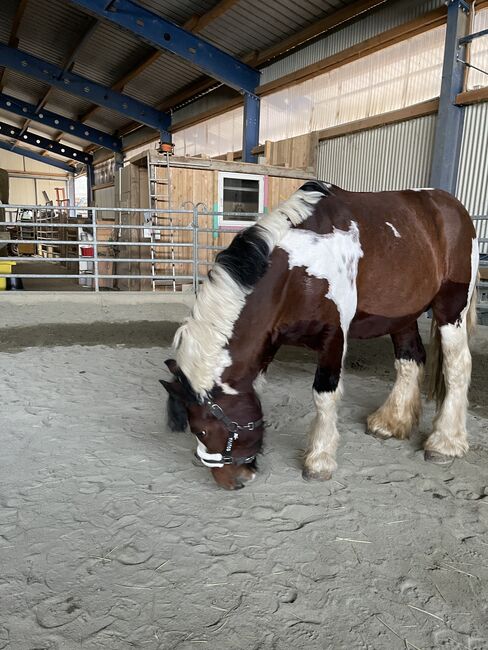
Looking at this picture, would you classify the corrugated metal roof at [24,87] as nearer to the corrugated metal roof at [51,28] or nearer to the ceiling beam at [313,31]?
the corrugated metal roof at [51,28]

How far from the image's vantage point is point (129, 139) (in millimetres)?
19562

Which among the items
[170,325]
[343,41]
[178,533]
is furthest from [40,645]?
[343,41]

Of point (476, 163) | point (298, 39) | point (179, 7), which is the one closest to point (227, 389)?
point (476, 163)

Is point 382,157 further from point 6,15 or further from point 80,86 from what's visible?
point 80,86

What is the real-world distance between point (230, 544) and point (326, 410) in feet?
2.67

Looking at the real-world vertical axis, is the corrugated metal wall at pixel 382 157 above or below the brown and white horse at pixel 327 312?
above

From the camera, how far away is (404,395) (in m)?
2.80

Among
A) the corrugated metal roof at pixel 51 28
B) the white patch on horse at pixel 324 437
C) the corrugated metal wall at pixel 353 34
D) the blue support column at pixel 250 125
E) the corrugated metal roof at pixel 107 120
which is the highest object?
the corrugated metal roof at pixel 51 28

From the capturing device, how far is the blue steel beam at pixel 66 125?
64.3 ft

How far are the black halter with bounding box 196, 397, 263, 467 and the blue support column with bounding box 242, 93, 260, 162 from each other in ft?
32.9

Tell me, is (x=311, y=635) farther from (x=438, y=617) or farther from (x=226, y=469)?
(x=226, y=469)

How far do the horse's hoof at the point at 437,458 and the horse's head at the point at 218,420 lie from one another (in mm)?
1131

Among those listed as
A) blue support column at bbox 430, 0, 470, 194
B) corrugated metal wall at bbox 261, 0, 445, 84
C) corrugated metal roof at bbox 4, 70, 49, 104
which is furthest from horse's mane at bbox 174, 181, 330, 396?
corrugated metal roof at bbox 4, 70, 49, 104

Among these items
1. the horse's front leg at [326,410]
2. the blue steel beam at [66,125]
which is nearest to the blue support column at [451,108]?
the horse's front leg at [326,410]
